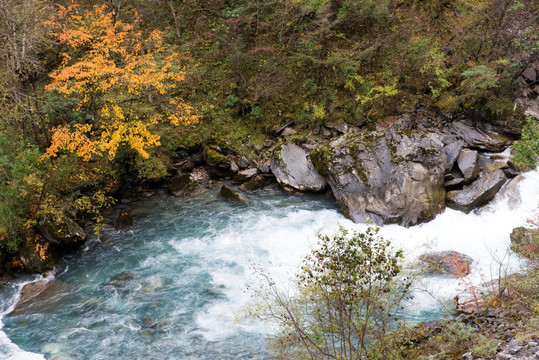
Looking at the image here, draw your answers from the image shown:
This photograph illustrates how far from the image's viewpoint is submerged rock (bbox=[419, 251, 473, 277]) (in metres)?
11.2

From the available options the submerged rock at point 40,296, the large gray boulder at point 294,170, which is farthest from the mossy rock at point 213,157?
the submerged rock at point 40,296

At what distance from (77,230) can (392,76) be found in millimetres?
17215

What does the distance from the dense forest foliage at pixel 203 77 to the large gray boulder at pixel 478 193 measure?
4512 millimetres

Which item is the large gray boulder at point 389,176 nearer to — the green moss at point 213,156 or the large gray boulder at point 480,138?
the large gray boulder at point 480,138

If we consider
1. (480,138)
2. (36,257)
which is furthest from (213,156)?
(480,138)

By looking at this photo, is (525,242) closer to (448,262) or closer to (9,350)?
(448,262)

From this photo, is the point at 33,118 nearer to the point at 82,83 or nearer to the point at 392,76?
the point at 82,83

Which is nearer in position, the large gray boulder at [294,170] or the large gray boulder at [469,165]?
the large gray boulder at [469,165]

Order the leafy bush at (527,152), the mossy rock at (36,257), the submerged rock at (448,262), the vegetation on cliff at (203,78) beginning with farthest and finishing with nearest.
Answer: the leafy bush at (527,152), the vegetation on cliff at (203,78), the mossy rock at (36,257), the submerged rock at (448,262)

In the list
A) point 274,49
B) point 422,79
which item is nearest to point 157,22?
point 274,49

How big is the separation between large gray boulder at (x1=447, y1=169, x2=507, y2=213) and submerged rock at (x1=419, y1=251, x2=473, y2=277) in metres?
3.09

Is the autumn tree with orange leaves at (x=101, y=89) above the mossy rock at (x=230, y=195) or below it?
above

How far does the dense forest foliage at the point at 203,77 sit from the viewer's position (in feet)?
44.1

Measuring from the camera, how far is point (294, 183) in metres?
17.3
